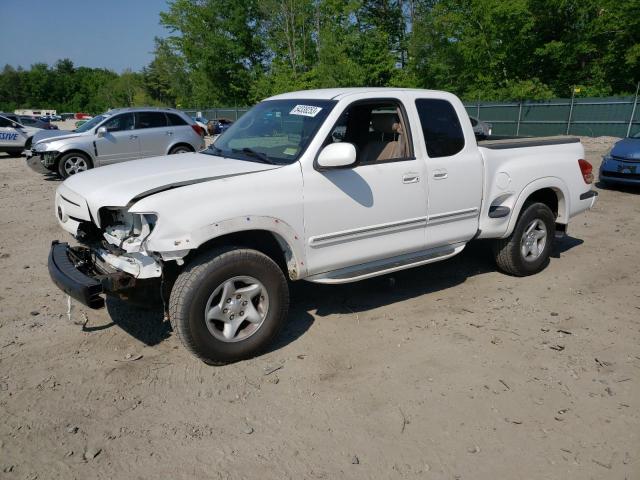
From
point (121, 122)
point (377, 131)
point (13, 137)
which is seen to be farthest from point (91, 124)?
point (377, 131)

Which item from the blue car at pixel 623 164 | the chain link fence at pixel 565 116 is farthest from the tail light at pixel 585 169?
the chain link fence at pixel 565 116

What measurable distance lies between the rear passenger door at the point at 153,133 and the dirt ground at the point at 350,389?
26.4 feet

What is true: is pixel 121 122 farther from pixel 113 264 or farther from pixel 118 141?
pixel 113 264

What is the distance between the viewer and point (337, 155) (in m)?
3.80

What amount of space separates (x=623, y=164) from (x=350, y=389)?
378 inches

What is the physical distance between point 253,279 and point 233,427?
1060 millimetres

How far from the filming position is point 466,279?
5.68 meters

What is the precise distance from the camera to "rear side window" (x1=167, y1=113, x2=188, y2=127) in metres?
13.5

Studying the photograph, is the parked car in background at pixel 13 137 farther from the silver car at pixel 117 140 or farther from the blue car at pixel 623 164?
the blue car at pixel 623 164

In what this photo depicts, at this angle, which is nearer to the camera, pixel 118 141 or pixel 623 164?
pixel 623 164

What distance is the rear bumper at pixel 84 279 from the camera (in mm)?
3383

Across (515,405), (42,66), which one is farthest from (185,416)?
(42,66)

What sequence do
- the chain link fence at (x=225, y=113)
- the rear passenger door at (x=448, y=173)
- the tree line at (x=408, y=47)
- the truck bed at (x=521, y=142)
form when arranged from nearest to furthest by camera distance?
1. the rear passenger door at (x=448, y=173)
2. the truck bed at (x=521, y=142)
3. the tree line at (x=408, y=47)
4. the chain link fence at (x=225, y=113)

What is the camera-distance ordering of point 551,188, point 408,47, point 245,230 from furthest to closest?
point 408,47
point 551,188
point 245,230
